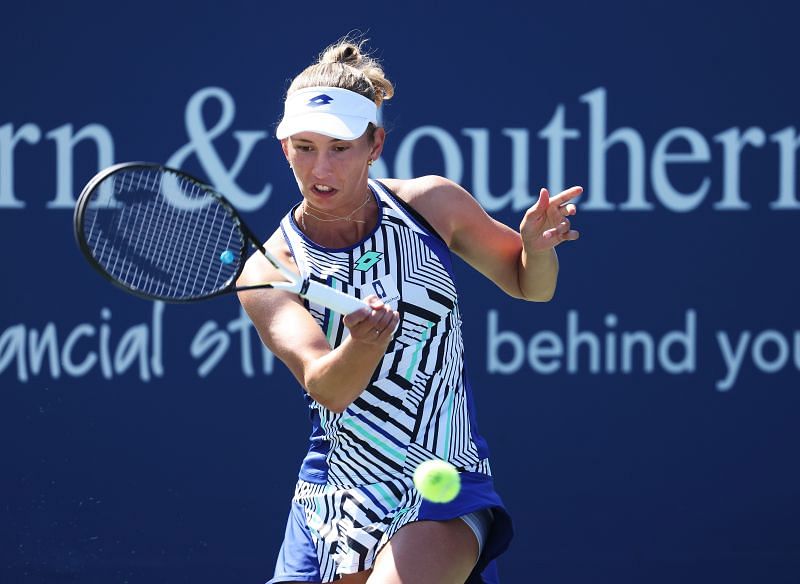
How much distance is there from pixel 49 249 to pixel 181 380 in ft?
2.12

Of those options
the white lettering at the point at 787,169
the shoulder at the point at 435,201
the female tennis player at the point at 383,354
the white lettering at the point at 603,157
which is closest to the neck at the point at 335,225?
the female tennis player at the point at 383,354

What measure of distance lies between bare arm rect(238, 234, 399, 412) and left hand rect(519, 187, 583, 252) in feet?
1.58

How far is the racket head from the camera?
2.54 meters

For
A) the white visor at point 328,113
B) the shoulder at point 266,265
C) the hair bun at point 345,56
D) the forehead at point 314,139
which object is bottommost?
the shoulder at point 266,265

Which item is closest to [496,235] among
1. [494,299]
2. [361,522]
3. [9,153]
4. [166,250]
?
[361,522]

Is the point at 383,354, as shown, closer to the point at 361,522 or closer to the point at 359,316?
the point at 359,316

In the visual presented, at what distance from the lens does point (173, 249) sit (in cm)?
326

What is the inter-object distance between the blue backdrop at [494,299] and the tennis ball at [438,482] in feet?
6.82

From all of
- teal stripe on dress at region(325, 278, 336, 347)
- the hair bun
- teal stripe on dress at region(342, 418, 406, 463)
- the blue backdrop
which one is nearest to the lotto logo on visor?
the hair bun

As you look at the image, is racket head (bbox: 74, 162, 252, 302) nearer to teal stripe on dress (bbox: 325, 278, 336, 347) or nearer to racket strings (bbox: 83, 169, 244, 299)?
racket strings (bbox: 83, 169, 244, 299)

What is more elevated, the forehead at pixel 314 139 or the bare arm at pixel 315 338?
the forehead at pixel 314 139

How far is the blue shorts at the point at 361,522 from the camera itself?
2705 mm

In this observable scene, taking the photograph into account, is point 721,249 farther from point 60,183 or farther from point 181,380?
point 60,183

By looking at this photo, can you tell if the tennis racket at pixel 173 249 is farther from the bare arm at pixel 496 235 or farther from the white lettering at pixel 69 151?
the bare arm at pixel 496 235
